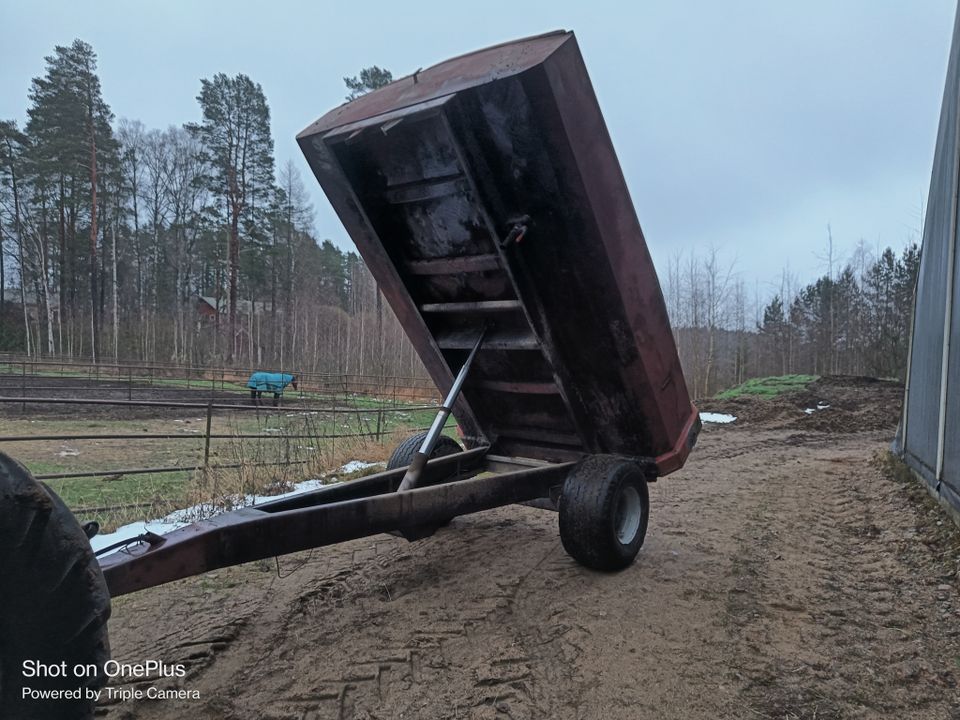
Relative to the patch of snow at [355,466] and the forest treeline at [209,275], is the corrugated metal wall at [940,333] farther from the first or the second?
the forest treeline at [209,275]

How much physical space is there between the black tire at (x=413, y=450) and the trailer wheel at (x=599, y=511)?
1307 millimetres

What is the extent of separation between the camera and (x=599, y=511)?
3.84 meters

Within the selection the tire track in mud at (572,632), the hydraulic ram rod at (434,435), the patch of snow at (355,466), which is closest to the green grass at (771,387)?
the patch of snow at (355,466)

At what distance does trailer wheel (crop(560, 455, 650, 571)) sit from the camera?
3877mm

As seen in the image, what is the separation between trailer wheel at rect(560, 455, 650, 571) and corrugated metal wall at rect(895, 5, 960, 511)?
278 cm

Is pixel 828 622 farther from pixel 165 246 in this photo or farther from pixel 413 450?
pixel 165 246

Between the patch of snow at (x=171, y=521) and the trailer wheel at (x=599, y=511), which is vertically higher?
the trailer wheel at (x=599, y=511)

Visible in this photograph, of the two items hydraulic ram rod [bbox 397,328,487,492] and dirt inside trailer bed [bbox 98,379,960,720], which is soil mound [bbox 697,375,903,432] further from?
hydraulic ram rod [bbox 397,328,487,492]

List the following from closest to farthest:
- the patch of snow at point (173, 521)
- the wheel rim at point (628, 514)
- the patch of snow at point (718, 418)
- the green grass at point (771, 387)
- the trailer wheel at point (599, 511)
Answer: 1. the trailer wheel at point (599, 511)
2. the wheel rim at point (628, 514)
3. the patch of snow at point (173, 521)
4. the patch of snow at point (718, 418)
5. the green grass at point (771, 387)

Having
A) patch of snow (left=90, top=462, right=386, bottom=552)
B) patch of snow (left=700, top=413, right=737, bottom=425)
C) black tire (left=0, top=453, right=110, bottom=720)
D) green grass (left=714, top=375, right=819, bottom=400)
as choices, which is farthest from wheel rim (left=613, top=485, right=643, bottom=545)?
green grass (left=714, top=375, right=819, bottom=400)

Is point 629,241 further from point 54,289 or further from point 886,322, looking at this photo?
point 54,289

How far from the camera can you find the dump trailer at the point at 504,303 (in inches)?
121

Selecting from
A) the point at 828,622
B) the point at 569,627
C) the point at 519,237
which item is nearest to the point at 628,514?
the point at 569,627

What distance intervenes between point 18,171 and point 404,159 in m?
46.4
